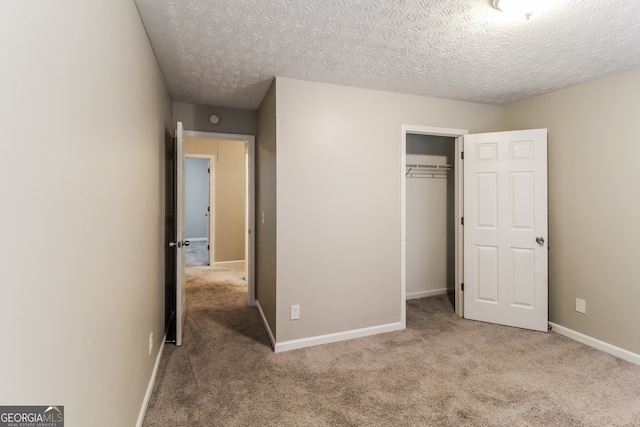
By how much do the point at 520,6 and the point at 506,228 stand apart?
2204 mm

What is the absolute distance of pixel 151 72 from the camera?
84.2 inches

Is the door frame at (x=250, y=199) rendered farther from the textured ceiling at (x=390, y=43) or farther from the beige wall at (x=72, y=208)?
the beige wall at (x=72, y=208)

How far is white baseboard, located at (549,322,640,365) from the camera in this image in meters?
2.51

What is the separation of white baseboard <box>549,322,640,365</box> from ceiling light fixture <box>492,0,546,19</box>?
9.20 feet

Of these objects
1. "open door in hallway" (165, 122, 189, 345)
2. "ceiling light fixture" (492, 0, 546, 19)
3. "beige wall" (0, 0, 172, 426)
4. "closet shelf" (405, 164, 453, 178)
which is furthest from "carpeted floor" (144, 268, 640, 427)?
"ceiling light fixture" (492, 0, 546, 19)

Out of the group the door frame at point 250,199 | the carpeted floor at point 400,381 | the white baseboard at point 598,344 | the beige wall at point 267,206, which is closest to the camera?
the carpeted floor at point 400,381

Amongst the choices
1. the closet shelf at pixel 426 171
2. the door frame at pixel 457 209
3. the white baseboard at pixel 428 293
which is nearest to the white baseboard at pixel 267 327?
the door frame at pixel 457 209

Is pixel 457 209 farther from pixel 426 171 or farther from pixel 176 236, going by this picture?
pixel 176 236

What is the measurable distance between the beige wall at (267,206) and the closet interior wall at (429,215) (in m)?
1.94

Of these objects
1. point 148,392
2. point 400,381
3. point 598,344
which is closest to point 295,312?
point 400,381

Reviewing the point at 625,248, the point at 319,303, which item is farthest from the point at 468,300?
the point at 319,303

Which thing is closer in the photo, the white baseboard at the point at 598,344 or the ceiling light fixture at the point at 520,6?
the ceiling light fixture at the point at 520,6

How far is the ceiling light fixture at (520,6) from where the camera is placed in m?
1.62

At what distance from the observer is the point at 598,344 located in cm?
273
